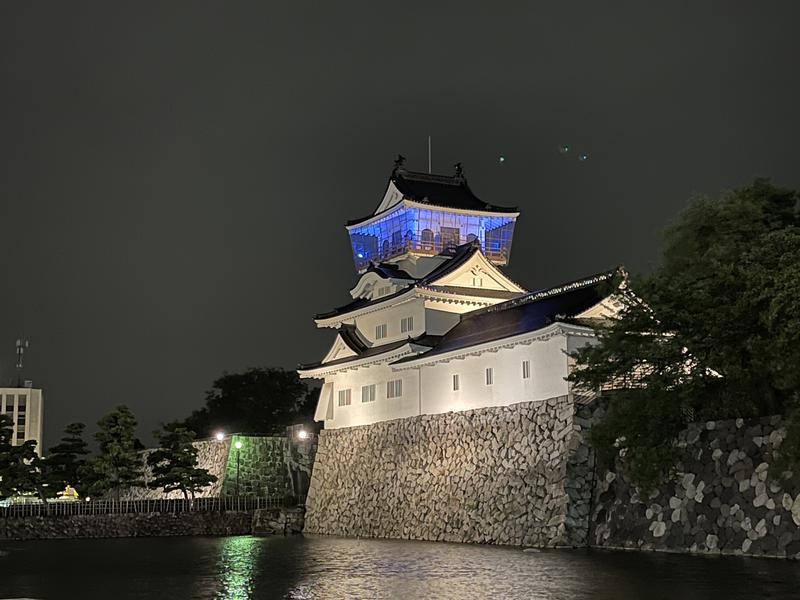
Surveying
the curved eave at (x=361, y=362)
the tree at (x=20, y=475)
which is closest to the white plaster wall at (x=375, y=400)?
the curved eave at (x=361, y=362)

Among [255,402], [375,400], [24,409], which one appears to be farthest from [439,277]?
[24,409]

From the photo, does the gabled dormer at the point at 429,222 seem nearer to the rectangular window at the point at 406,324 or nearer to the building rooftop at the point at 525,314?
the rectangular window at the point at 406,324

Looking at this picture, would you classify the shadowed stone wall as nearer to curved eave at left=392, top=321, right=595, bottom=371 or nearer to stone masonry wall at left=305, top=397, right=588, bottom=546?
stone masonry wall at left=305, top=397, right=588, bottom=546

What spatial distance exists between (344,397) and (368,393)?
1.90 meters

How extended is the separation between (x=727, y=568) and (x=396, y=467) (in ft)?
55.1

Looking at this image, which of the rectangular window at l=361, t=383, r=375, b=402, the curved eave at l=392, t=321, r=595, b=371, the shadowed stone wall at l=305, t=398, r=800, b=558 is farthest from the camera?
the rectangular window at l=361, t=383, r=375, b=402

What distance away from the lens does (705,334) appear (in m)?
21.2

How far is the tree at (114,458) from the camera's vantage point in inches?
1567

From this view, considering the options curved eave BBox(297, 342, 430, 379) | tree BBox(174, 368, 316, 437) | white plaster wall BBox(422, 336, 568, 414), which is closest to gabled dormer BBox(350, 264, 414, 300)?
curved eave BBox(297, 342, 430, 379)

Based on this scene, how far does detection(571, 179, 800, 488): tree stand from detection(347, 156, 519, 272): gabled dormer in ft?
46.4

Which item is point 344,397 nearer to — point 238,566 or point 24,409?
point 238,566

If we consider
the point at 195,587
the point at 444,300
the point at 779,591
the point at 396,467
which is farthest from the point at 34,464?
the point at 779,591

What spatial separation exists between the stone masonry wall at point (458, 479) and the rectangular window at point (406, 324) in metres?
3.38

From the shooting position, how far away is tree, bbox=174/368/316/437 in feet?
212
